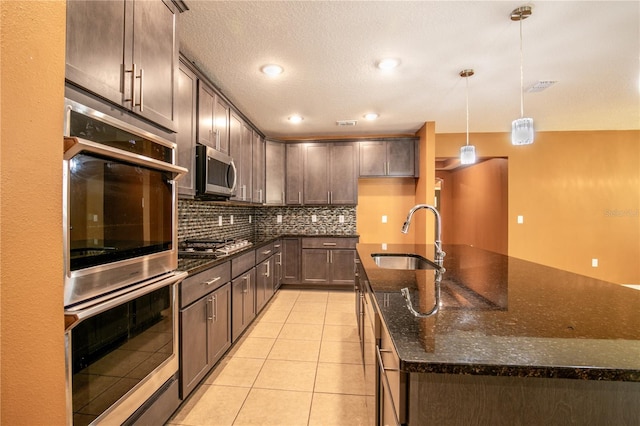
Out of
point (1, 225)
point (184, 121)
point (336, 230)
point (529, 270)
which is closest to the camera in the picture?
point (1, 225)

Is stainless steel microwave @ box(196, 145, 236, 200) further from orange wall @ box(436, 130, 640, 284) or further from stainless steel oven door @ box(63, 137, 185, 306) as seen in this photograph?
orange wall @ box(436, 130, 640, 284)

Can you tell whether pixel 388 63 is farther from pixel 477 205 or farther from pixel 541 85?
pixel 477 205

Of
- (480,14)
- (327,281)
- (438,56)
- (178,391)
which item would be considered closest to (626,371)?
(178,391)

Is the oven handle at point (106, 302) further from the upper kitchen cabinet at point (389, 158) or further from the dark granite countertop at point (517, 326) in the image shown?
the upper kitchen cabinet at point (389, 158)

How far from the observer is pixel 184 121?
2078mm

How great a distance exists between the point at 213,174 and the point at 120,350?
1.51 m

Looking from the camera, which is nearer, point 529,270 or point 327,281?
point 529,270

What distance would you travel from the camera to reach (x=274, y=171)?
4.44 meters

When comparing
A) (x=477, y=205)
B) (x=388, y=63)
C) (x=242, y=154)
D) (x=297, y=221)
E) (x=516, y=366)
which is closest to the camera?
(x=516, y=366)

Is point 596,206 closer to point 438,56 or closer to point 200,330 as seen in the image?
point 438,56

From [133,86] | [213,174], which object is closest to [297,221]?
[213,174]

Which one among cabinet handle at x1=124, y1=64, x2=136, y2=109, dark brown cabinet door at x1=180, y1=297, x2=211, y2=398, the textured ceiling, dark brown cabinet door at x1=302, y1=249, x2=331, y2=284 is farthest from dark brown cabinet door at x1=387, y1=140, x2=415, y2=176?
cabinet handle at x1=124, y1=64, x2=136, y2=109

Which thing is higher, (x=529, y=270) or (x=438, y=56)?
(x=438, y=56)

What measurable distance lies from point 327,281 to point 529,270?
302 cm
